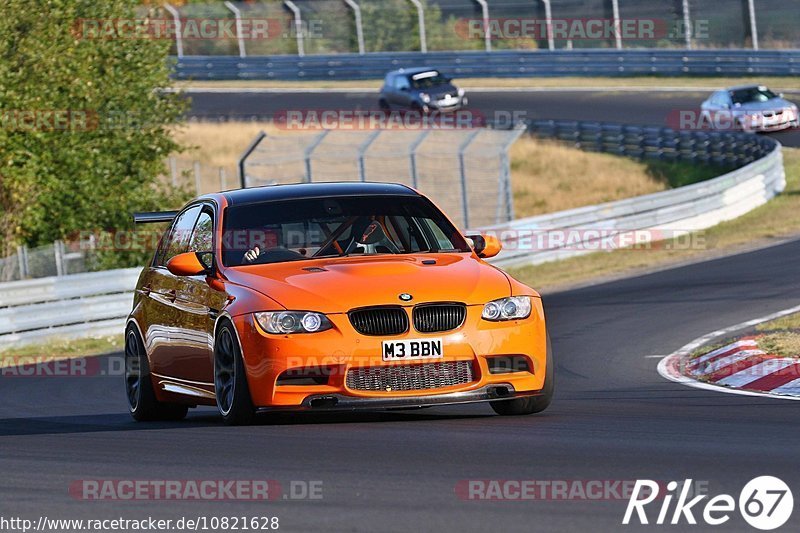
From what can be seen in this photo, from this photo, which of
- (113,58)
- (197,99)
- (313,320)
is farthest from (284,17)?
(313,320)

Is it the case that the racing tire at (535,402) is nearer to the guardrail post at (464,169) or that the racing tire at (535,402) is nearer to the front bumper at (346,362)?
the front bumper at (346,362)

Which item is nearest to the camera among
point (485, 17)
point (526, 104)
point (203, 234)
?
point (203, 234)

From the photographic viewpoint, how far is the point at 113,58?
1117 inches

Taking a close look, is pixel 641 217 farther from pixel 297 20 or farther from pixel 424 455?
pixel 297 20

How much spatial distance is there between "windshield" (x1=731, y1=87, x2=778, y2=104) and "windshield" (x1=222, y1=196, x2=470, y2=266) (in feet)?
99.9

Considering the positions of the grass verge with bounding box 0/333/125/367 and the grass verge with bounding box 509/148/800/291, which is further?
the grass verge with bounding box 509/148/800/291

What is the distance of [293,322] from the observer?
8.83m

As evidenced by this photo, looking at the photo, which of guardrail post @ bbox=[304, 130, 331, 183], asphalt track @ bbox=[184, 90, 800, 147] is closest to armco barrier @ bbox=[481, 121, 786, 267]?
guardrail post @ bbox=[304, 130, 331, 183]

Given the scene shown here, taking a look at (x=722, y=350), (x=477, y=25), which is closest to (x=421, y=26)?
(x=477, y=25)

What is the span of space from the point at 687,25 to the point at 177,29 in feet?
68.6

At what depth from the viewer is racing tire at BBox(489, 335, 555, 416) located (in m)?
9.32

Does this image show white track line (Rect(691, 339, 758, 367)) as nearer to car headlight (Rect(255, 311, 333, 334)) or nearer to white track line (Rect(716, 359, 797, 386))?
white track line (Rect(716, 359, 797, 386))

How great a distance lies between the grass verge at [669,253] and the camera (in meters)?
24.1

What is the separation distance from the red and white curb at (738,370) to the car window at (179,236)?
4.09 m
